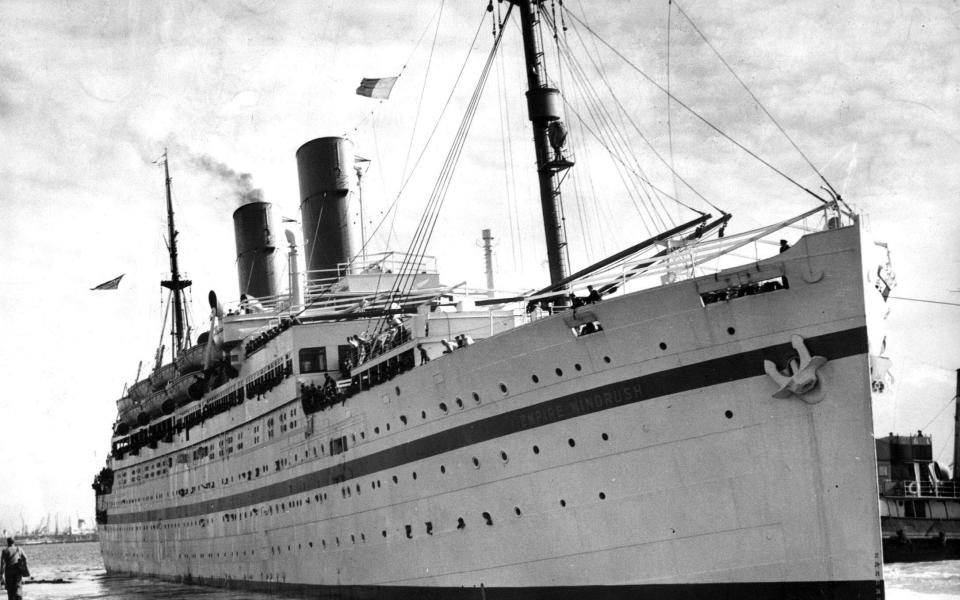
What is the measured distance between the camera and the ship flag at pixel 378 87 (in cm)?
2217

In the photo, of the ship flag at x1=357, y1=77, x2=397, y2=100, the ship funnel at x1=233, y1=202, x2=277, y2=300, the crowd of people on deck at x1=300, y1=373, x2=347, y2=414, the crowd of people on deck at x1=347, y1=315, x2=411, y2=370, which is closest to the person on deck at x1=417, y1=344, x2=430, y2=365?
the crowd of people on deck at x1=347, y1=315, x2=411, y2=370

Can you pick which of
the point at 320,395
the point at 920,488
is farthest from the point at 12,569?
the point at 920,488

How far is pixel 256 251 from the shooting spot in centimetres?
3216

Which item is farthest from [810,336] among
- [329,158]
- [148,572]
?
[148,572]

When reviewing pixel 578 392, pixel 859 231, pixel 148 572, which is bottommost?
pixel 148 572

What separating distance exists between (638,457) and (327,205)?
16650mm

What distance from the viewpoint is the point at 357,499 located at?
18.7m

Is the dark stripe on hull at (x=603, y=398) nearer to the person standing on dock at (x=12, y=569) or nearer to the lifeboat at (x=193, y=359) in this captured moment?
the person standing on dock at (x=12, y=569)

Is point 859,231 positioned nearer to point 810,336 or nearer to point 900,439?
point 810,336

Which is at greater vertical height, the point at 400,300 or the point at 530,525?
the point at 400,300

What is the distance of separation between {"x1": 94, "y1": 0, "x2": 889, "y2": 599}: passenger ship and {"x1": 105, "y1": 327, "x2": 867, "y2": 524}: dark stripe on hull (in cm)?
3

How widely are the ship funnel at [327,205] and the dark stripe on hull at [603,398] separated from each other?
930cm

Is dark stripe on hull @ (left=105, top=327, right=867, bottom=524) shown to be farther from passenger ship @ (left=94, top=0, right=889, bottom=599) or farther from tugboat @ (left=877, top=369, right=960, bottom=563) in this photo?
tugboat @ (left=877, top=369, right=960, bottom=563)

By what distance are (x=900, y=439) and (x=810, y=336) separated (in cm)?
2786
